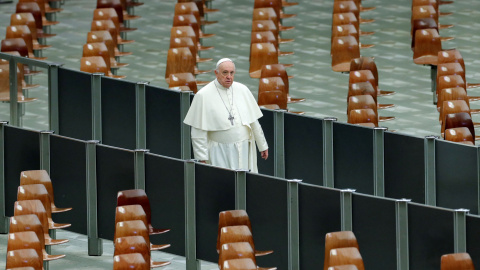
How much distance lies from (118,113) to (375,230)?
142 inches

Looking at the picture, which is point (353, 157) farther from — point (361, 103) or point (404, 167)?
point (361, 103)

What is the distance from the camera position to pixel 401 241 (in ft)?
25.6

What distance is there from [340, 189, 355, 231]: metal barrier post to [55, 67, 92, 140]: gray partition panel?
3634 mm

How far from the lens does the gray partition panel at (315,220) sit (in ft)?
26.5

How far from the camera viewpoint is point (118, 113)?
10.9m

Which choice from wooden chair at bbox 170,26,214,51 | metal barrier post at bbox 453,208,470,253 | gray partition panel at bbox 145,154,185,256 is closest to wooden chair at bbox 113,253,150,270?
gray partition panel at bbox 145,154,185,256

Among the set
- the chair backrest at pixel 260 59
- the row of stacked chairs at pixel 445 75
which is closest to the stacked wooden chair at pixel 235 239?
the row of stacked chairs at pixel 445 75

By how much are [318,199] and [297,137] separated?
1.82 metres

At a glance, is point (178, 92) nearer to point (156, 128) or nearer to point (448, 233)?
point (156, 128)

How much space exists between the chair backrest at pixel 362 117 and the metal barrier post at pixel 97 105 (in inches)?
83.6

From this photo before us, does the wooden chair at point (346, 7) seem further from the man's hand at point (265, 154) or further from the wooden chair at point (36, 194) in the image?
the wooden chair at point (36, 194)

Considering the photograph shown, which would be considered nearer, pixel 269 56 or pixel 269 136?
pixel 269 136

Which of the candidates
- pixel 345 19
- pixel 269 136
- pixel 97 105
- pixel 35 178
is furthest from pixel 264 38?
pixel 35 178

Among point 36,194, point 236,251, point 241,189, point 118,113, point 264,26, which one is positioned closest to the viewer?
point 236,251
